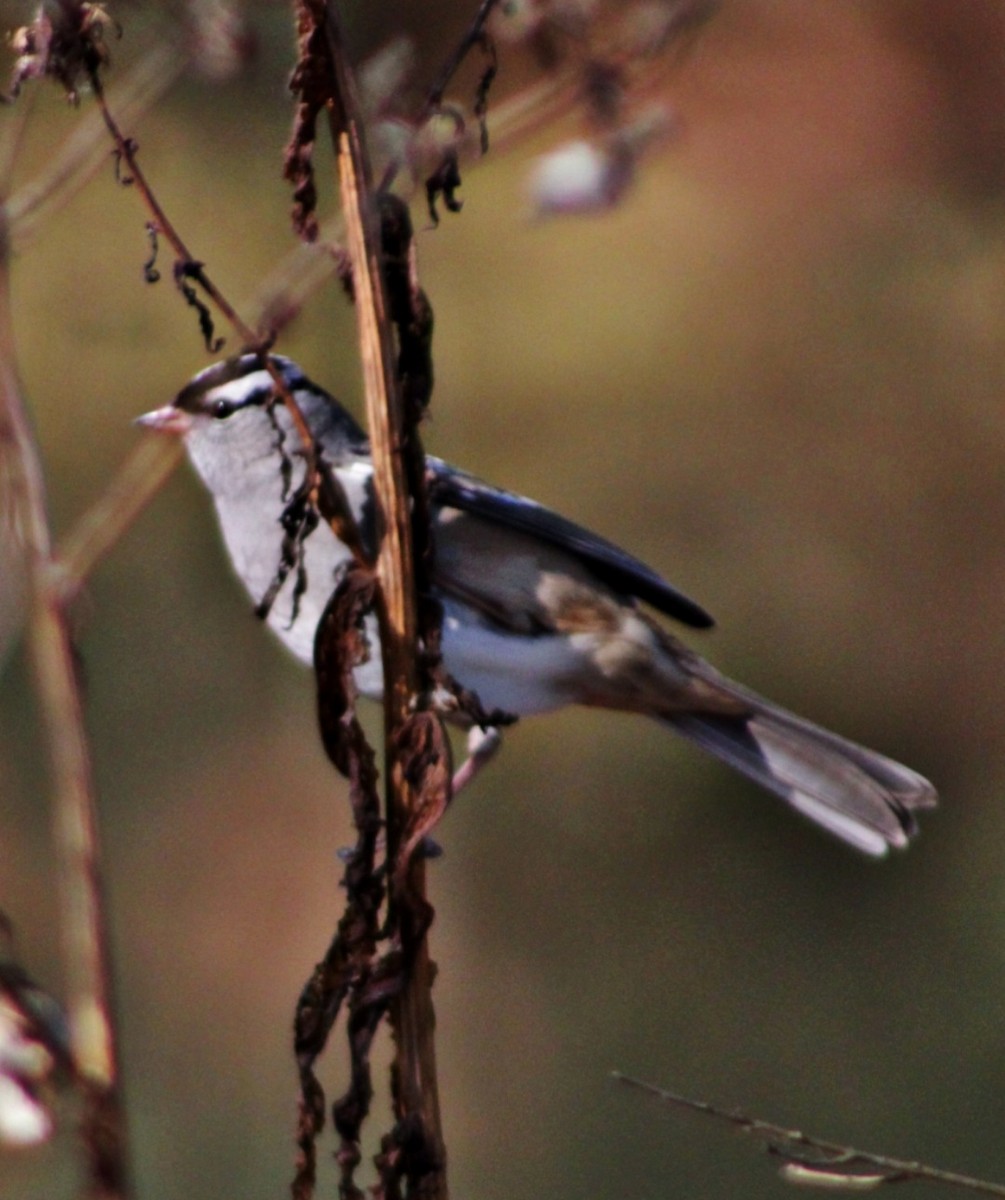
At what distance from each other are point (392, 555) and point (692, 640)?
164 inches

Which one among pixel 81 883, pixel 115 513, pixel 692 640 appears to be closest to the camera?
pixel 81 883

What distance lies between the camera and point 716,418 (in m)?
5.82

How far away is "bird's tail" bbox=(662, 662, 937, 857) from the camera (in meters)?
2.61

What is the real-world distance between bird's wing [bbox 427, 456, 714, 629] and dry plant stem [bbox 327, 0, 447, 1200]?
3.67ft

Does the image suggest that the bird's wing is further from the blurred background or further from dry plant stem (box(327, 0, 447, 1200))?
the blurred background

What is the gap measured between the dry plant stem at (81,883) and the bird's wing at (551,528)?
1396mm

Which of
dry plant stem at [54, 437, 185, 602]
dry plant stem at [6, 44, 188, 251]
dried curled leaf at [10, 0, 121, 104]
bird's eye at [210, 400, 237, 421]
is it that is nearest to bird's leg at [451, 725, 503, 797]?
bird's eye at [210, 400, 237, 421]

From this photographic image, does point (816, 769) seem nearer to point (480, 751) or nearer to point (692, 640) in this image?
point (480, 751)

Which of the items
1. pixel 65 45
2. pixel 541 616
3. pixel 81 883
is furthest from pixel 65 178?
pixel 541 616

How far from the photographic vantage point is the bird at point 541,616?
7.73ft

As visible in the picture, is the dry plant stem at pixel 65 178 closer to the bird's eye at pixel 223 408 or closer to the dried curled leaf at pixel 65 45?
the dried curled leaf at pixel 65 45

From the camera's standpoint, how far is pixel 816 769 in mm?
2678

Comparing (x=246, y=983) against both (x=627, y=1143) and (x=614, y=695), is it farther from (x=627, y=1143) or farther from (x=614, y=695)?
(x=614, y=695)

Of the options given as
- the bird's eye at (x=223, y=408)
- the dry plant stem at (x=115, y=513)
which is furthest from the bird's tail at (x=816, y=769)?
the dry plant stem at (x=115, y=513)
